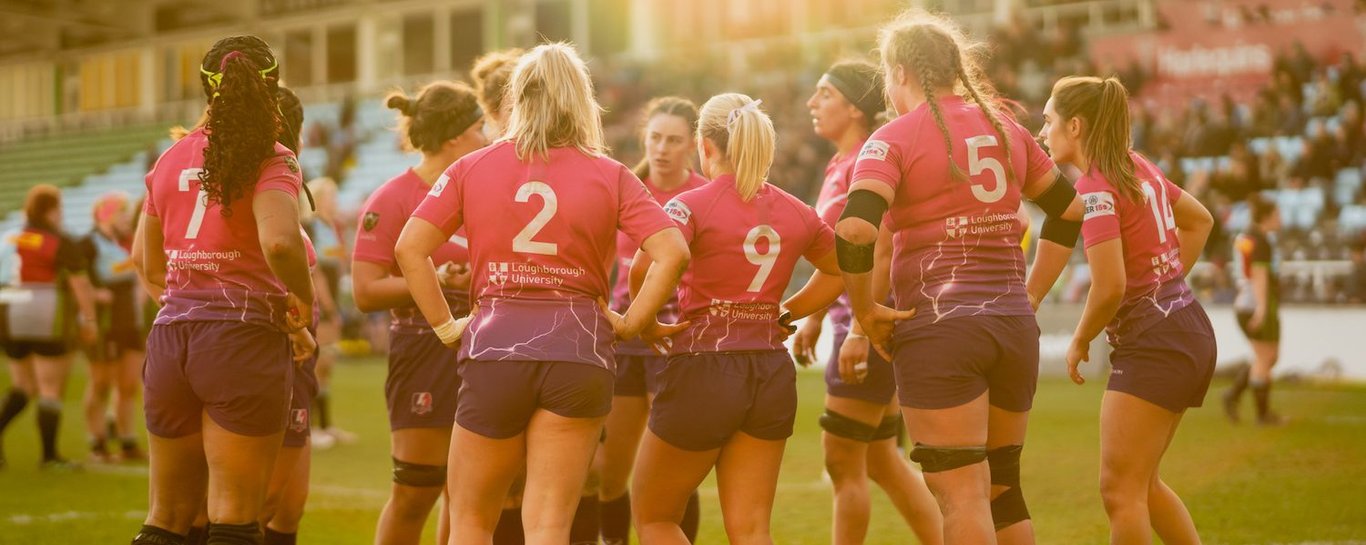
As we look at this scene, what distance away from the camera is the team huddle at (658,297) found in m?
4.50

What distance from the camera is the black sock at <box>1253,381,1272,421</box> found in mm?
12688

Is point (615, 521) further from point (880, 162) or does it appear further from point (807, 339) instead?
point (880, 162)

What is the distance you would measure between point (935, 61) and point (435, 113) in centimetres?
210

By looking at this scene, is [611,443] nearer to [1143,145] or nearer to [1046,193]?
[1046,193]

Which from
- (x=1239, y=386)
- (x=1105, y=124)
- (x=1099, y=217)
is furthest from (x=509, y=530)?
(x=1239, y=386)

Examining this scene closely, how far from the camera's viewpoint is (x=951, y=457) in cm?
480

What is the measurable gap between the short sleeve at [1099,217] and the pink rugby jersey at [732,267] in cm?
113

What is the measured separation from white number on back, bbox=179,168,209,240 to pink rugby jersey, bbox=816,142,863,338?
95.7 inches

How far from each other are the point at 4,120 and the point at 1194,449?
46.2m

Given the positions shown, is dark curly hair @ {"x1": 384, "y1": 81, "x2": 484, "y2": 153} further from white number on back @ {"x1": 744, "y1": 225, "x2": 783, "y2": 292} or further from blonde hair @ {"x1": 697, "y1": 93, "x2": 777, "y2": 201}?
white number on back @ {"x1": 744, "y1": 225, "x2": 783, "y2": 292}

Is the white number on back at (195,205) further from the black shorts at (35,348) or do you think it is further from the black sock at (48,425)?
the black shorts at (35,348)

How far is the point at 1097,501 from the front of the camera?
28.7 ft

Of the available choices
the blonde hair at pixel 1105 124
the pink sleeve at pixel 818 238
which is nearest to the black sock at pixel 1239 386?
the blonde hair at pixel 1105 124

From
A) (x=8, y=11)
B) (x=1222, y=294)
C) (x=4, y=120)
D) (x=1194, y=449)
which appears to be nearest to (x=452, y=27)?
(x=8, y=11)
